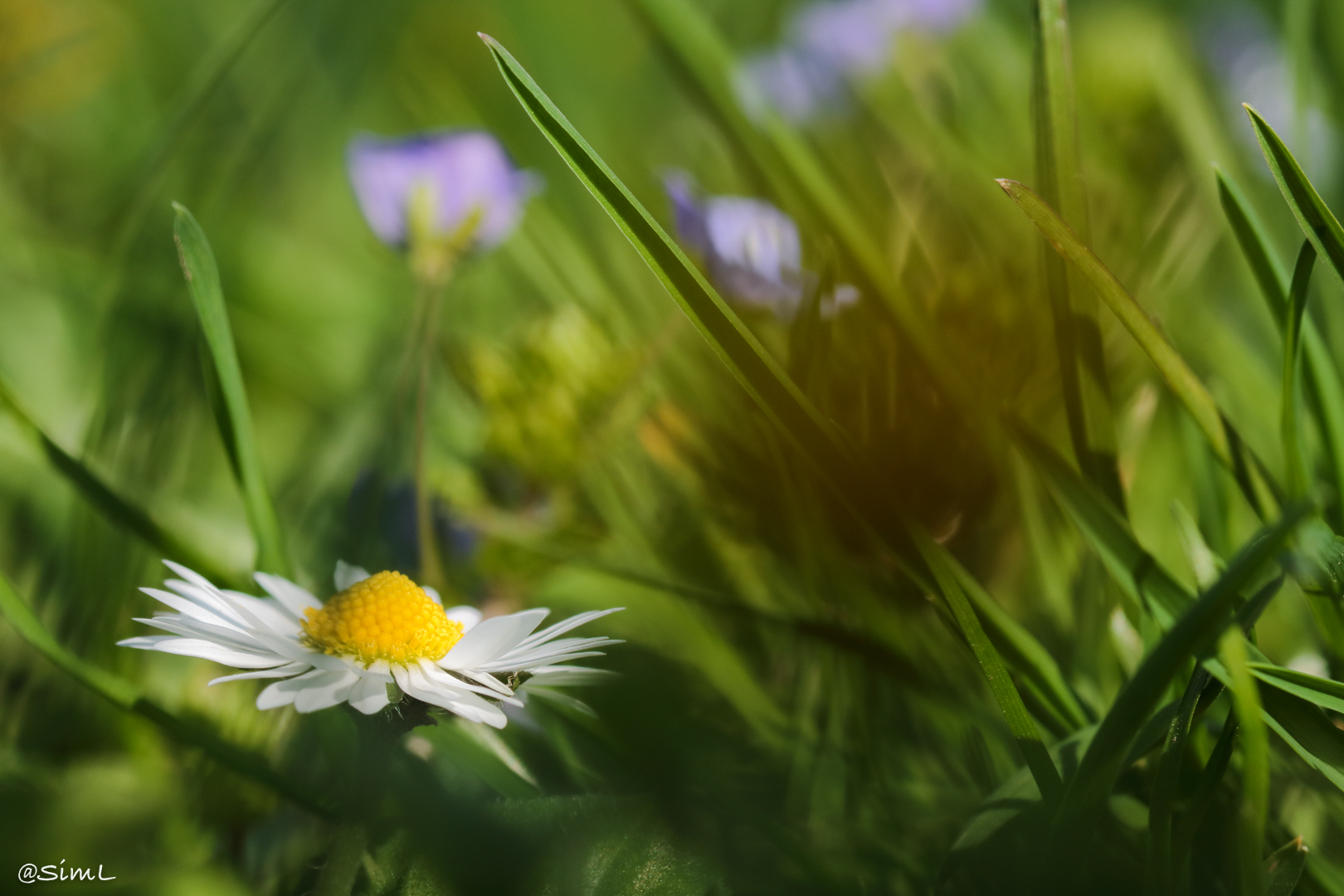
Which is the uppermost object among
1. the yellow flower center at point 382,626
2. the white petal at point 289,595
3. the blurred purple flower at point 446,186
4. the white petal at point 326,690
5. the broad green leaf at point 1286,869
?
the blurred purple flower at point 446,186

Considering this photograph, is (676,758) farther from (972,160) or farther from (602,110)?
(602,110)

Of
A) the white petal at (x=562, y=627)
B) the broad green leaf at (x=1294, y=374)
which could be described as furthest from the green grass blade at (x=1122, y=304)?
the white petal at (x=562, y=627)

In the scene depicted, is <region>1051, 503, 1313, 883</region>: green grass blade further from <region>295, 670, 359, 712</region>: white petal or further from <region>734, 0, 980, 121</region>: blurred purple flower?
<region>734, 0, 980, 121</region>: blurred purple flower

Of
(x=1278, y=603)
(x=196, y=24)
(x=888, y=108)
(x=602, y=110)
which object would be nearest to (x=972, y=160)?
(x=888, y=108)

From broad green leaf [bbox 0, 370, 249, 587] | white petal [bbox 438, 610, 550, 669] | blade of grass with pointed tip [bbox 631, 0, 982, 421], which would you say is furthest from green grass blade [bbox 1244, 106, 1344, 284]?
broad green leaf [bbox 0, 370, 249, 587]

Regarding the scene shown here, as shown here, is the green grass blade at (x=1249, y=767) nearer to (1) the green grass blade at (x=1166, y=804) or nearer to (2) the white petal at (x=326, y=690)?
(1) the green grass blade at (x=1166, y=804)

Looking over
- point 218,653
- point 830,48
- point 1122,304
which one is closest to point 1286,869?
point 1122,304
